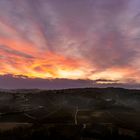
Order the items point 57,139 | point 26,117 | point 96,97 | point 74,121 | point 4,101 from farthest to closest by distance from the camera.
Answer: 1. point 96,97
2. point 4,101
3. point 26,117
4. point 74,121
5. point 57,139

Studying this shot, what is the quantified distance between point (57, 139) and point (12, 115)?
53.3ft

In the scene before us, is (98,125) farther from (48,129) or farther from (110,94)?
(110,94)

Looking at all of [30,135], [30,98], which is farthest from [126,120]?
[30,98]

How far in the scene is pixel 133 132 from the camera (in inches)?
1550

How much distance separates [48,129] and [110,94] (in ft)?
148

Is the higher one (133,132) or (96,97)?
(96,97)

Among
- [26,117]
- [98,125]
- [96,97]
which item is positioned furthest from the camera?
[96,97]

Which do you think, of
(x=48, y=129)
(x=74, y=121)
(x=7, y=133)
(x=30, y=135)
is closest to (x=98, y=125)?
(x=74, y=121)

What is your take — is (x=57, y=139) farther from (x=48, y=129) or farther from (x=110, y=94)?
(x=110, y=94)

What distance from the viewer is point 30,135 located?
129 feet

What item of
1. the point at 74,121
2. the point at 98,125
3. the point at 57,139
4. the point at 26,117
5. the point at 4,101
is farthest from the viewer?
the point at 4,101

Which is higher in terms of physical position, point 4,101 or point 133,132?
point 4,101

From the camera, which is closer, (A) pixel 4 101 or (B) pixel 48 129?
(B) pixel 48 129

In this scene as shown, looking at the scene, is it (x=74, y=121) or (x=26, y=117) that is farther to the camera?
(x=26, y=117)
